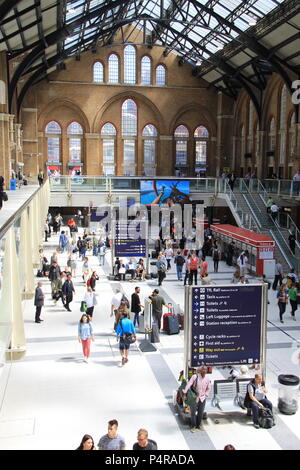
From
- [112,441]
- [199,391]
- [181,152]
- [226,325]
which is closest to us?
[112,441]

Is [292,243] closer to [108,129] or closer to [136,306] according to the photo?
[136,306]

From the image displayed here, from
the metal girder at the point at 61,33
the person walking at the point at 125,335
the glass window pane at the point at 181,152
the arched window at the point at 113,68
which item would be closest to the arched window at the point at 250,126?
the glass window pane at the point at 181,152

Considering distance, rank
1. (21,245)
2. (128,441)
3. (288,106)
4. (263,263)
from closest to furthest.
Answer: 1. (128,441)
2. (21,245)
3. (263,263)
4. (288,106)

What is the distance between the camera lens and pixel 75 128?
43.0 m

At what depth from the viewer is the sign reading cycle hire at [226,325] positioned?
34.5 feet

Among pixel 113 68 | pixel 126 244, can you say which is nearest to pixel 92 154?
pixel 113 68

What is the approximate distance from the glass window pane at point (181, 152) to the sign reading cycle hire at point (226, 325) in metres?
34.9

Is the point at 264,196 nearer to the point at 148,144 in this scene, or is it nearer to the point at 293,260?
the point at 293,260

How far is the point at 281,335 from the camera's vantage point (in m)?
15.7

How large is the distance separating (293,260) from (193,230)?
10373 mm

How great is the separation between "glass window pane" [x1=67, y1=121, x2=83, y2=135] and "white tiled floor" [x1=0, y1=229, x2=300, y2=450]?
29.1 metres

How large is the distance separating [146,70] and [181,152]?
24.0 ft

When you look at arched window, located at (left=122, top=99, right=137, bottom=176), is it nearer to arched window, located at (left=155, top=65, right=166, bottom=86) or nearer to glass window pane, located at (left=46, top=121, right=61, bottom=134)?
arched window, located at (left=155, top=65, right=166, bottom=86)
